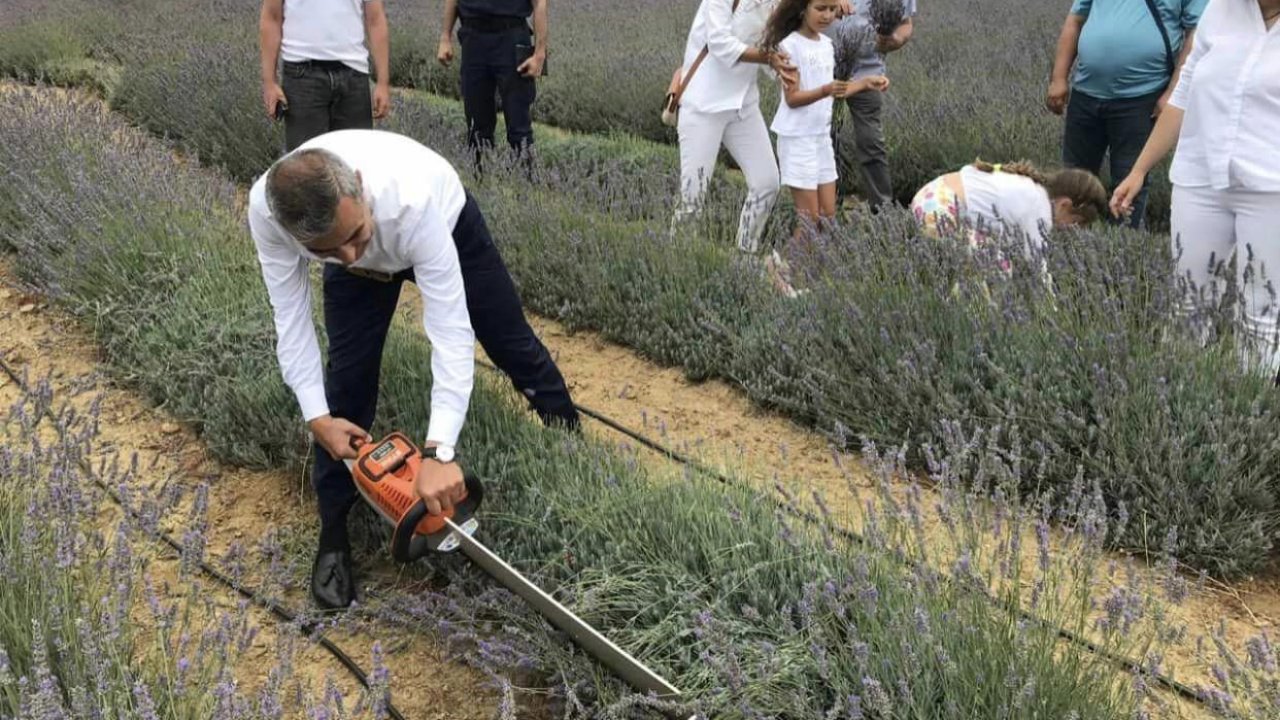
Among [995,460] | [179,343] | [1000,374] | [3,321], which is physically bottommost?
[3,321]

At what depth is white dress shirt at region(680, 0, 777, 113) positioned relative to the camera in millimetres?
4008

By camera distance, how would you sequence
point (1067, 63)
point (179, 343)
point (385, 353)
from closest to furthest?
1. point (385, 353)
2. point (179, 343)
3. point (1067, 63)

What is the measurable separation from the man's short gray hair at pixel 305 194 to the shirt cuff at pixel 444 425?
0.48 meters

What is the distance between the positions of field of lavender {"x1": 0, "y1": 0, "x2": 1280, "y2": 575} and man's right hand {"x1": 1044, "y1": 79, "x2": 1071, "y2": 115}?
0.88 meters

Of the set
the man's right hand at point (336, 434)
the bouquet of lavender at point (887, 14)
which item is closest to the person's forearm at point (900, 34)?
the bouquet of lavender at point (887, 14)

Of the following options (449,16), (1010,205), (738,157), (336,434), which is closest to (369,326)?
(336,434)

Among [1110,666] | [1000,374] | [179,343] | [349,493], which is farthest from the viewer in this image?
[179,343]

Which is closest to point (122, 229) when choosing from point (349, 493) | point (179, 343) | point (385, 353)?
point (179, 343)

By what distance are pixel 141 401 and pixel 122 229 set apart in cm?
86

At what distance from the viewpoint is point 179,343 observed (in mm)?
3695

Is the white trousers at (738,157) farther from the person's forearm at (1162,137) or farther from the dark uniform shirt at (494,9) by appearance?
the person's forearm at (1162,137)

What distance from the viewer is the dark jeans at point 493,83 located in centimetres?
510

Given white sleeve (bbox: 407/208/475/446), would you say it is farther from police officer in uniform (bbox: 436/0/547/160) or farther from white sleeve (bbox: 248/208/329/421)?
police officer in uniform (bbox: 436/0/547/160)

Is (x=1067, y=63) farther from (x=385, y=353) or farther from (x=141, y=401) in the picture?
(x=141, y=401)
